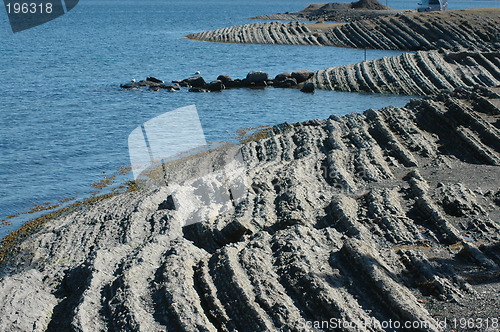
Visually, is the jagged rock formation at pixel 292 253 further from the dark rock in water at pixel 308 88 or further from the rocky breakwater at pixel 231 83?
the rocky breakwater at pixel 231 83

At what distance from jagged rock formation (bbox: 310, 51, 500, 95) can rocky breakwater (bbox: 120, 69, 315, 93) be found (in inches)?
53.9

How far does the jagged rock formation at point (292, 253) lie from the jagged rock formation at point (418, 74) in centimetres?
1609

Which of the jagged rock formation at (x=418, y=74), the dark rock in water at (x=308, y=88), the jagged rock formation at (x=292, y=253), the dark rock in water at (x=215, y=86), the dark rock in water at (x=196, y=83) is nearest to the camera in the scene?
the jagged rock formation at (x=292, y=253)

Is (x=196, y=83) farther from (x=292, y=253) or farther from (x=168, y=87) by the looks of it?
(x=292, y=253)

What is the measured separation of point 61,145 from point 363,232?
55.8 ft

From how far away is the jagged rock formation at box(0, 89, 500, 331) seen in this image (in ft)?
27.3

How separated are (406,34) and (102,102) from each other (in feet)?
105

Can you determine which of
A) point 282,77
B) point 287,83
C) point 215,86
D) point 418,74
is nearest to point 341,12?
point 282,77

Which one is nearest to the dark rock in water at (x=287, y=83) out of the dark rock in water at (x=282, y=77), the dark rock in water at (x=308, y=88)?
the dark rock in water at (x=282, y=77)

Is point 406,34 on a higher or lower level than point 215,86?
lower

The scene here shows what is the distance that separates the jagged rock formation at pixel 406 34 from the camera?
48.6 meters

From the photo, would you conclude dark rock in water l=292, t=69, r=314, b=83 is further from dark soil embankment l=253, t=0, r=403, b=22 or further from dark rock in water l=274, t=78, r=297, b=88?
dark soil embankment l=253, t=0, r=403, b=22

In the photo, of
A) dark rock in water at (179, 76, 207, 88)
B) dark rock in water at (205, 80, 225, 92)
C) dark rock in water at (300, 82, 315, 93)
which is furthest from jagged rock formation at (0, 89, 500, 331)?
dark rock in water at (179, 76, 207, 88)

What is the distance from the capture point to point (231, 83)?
3962 cm
